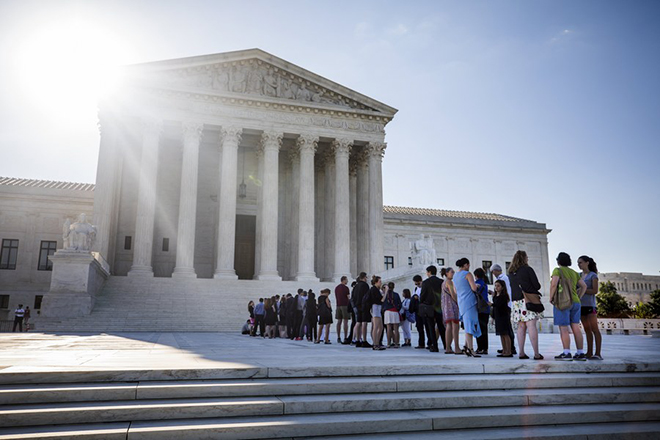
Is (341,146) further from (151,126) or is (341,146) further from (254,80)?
(151,126)

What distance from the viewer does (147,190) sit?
103 feet

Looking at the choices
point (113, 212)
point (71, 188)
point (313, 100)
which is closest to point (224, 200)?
point (113, 212)

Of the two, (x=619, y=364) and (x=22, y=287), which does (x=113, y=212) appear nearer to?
(x=22, y=287)

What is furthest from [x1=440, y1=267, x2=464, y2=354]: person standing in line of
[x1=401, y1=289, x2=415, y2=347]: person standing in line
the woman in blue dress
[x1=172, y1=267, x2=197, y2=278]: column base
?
[x1=172, y1=267, x2=197, y2=278]: column base

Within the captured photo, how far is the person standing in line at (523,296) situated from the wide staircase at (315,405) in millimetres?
1796

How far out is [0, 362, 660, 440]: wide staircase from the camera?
5.55 m

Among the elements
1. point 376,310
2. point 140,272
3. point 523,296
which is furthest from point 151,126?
point 523,296

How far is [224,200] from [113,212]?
721 cm

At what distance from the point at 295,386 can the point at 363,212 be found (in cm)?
3115

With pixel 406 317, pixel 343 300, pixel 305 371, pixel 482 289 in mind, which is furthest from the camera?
pixel 343 300

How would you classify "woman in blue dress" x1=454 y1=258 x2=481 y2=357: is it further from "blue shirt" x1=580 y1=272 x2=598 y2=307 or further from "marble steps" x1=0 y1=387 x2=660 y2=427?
"marble steps" x1=0 y1=387 x2=660 y2=427

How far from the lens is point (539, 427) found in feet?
21.1

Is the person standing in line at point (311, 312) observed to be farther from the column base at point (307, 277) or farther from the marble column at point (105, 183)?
the marble column at point (105, 183)

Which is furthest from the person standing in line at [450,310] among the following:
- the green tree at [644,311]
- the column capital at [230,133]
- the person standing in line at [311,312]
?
the green tree at [644,311]
